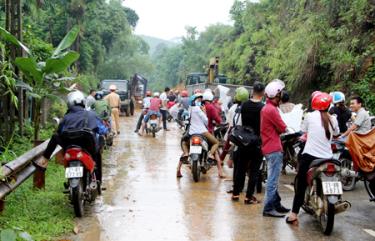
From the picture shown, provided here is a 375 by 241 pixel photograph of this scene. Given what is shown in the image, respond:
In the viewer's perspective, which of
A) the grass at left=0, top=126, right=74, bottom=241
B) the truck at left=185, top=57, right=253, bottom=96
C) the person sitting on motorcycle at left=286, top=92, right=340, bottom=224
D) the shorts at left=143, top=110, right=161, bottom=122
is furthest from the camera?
the truck at left=185, top=57, right=253, bottom=96

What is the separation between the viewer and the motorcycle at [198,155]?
965 cm

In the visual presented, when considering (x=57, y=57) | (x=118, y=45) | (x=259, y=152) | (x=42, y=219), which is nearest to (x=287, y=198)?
(x=259, y=152)

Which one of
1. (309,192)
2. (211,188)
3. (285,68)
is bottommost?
(211,188)

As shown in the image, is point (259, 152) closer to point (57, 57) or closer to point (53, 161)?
point (57, 57)

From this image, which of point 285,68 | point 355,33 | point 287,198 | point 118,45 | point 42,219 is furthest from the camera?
point 118,45

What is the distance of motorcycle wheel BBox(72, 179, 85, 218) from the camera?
22.1 ft

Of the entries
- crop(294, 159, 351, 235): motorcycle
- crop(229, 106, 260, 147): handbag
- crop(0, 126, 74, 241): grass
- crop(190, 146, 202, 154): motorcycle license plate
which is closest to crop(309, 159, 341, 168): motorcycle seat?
crop(294, 159, 351, 235): motorcycle

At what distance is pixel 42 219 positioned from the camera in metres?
6.57

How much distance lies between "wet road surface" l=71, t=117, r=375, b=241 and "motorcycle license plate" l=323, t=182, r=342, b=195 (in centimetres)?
57

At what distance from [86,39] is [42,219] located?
35.2 metres

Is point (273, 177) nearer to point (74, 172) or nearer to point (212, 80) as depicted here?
point (74, 172)

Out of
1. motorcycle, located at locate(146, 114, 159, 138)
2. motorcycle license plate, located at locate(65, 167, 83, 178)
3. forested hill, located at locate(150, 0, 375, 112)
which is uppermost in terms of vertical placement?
forested hill, located at locate(150, 0, 375, 112)

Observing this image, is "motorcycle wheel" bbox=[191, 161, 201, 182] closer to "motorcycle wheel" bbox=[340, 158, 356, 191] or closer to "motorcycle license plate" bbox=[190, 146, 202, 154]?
"motorcycle license plate" bbox=[190, 146, 202, 154]

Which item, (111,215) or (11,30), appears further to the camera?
(11,30)
